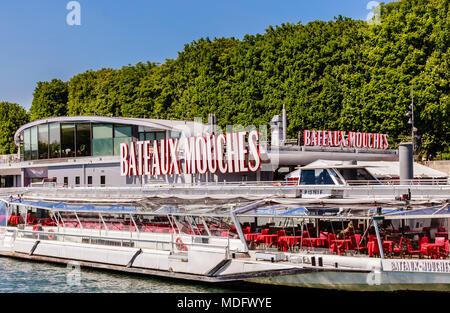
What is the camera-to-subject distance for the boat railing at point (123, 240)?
3152cm

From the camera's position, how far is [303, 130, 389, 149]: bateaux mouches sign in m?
56.3

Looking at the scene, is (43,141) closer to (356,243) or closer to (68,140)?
(68,140)

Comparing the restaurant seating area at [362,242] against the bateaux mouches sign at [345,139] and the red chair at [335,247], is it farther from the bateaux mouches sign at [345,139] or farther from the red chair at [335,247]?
the bateaux mouches sign at [345,139]

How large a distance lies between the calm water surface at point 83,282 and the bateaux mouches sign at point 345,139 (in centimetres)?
2721

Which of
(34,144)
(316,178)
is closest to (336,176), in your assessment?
(316,178)

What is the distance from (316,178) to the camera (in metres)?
32.0

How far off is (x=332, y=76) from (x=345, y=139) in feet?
37.2

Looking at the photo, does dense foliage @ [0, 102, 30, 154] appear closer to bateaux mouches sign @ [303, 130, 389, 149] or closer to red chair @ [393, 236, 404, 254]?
bateaux mouches sign @ [303, 130, 389, 149]

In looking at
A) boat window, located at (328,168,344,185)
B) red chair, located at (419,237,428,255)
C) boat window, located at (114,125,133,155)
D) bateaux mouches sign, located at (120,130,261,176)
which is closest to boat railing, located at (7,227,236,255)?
boat window, located at (328,168,344,185)

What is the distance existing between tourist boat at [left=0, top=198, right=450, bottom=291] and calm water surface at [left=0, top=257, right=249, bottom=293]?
0.51m

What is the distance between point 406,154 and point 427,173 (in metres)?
12.7

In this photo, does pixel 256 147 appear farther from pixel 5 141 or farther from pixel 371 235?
pixel 5 141

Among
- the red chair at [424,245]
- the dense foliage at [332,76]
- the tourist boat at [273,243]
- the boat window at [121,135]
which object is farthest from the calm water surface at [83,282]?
the dense foliage at [332,76]
